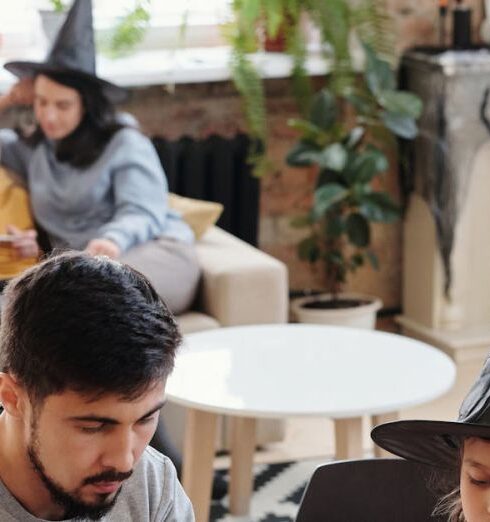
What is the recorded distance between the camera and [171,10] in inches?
182

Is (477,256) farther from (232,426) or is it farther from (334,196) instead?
(232,426)

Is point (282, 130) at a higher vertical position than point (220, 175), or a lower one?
higher

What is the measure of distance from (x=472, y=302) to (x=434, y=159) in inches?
21.1

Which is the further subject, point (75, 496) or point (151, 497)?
point (151, 497)

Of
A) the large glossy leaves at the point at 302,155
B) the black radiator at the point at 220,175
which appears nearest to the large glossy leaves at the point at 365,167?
the large glossy leaves at the point at 302,155

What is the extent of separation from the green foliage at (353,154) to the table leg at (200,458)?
4.45 feet

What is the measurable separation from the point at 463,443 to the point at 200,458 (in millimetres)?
1624

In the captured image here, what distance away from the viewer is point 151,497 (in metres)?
1.59

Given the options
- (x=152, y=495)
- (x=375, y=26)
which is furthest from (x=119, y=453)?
(x=375, y=26)

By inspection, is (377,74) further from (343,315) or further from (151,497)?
(151,497)

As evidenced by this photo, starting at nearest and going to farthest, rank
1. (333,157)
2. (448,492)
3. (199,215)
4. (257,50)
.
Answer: (448,492), (199,215), (333,157), (257,50)

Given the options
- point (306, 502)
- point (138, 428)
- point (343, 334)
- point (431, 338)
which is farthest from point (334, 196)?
point (138, 428)

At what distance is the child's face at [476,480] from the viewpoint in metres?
1.38

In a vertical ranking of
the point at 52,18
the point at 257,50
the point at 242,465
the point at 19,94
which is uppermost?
the point at 52,18
